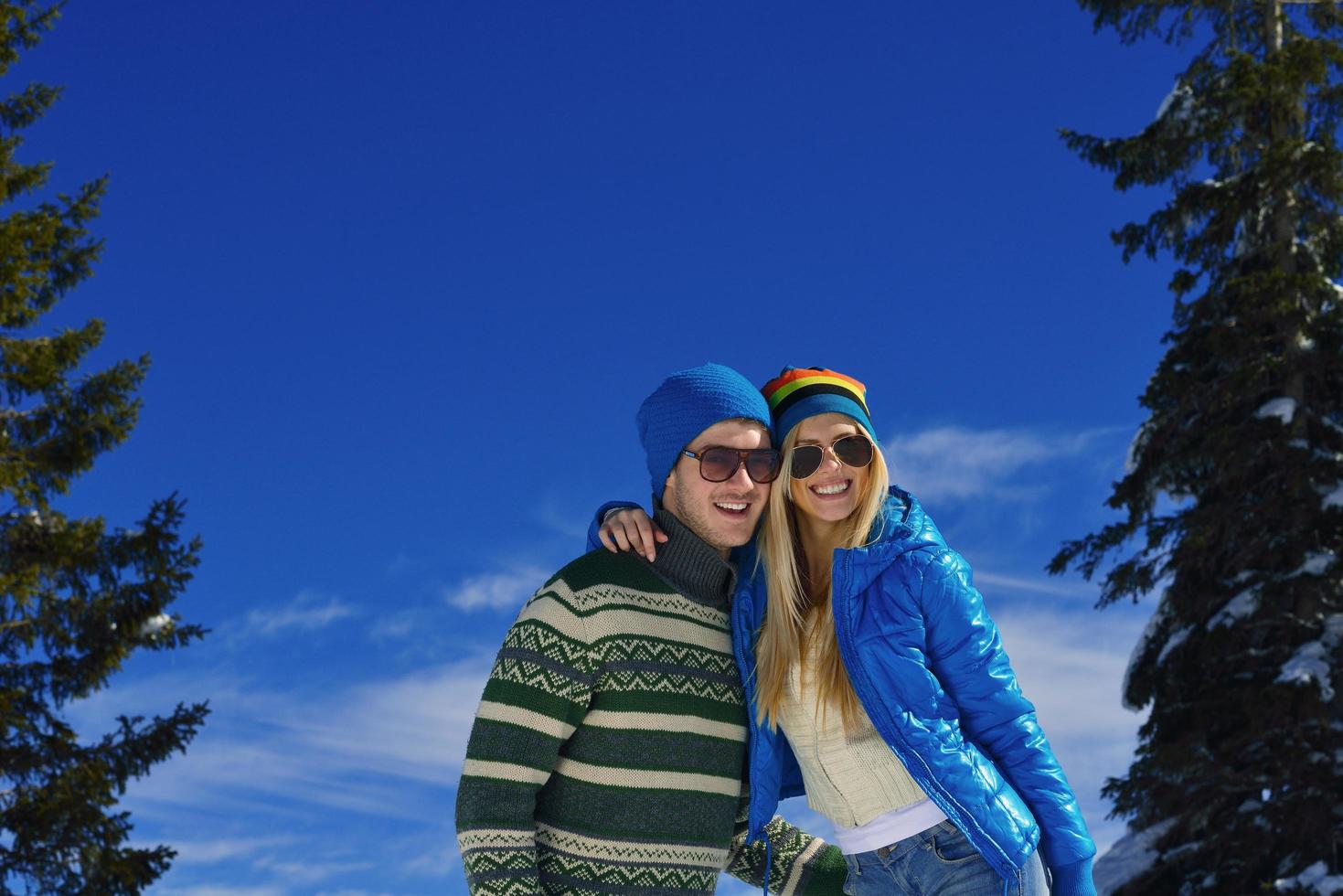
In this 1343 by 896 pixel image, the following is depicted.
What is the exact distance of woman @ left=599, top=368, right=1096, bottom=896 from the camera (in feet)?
11.8

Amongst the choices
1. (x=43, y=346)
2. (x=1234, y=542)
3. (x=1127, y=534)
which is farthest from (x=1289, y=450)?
(x=43, y=346)

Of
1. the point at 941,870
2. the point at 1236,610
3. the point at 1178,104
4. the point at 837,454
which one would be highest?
the point at 1178,104

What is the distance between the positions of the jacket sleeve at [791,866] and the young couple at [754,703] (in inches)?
8.5

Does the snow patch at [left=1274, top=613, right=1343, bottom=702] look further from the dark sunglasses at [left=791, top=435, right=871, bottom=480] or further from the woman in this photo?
the dark sunglasses at [left=791, top=435, right=871, bottom=480]

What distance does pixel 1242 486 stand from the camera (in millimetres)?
13766

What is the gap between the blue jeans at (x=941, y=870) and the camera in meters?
3.59

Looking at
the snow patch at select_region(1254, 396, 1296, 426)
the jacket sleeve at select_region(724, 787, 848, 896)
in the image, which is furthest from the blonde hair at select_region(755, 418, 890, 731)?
the snow patch at select_region(1254, 396, 1296, 426)

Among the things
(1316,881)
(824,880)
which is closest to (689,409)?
(824,880)

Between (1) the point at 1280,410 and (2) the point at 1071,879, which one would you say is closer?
(2) the point at 1071,879

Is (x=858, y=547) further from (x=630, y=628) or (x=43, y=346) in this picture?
(x=43, y=346)

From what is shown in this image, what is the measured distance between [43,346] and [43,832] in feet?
19.7

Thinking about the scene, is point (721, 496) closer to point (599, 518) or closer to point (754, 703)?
point (599, 518)

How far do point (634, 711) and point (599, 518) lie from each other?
77 cm

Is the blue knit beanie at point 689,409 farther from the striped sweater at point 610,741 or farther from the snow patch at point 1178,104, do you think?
the snow patch at point 1178,104
